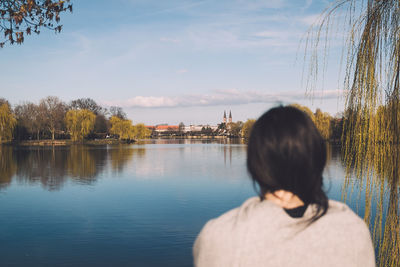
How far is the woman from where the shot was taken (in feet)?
2.97

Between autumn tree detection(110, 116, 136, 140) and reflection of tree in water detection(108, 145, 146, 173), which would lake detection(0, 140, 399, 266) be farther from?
autumn tree detection(110, 116, 136, 140)

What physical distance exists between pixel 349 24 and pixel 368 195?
3.71 feet

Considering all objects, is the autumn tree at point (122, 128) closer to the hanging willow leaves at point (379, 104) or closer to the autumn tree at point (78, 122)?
the autumn tree at point (78, 122)

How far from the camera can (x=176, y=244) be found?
7.29m

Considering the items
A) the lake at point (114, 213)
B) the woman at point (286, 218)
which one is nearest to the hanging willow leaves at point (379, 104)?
the lake at point (114, 213)

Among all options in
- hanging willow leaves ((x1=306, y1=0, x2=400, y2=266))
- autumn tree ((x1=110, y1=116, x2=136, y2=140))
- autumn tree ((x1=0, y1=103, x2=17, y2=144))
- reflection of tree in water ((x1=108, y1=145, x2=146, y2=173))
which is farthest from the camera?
autumn tree ((x1=110, y1=116, x2=136, y2=140))

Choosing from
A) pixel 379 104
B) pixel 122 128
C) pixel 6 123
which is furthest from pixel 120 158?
pixel 122 128

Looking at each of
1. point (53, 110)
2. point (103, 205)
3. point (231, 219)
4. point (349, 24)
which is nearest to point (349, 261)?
point (231, 219)

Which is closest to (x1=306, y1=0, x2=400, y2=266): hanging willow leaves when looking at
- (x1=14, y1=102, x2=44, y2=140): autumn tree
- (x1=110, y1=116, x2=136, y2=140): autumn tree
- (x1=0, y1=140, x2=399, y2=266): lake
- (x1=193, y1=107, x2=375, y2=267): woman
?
(x1=0, y1=140, x2=399, y2=266): lake

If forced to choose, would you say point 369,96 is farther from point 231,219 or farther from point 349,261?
point 231,219

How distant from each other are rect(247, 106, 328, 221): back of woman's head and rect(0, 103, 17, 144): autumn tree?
150 feet

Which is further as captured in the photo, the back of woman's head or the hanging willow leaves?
the hanging willow leaves

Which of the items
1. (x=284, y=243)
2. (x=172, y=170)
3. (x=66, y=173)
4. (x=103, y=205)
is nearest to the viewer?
(x=284, y=243)

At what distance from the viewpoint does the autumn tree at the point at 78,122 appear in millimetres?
47531
